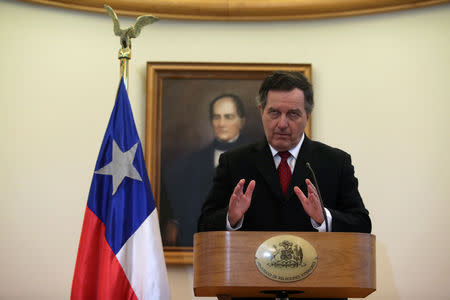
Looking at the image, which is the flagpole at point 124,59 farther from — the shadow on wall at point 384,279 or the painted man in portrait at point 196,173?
the shadow on wall at point 384,279

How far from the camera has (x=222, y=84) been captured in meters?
4.76

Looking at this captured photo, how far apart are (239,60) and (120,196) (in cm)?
147

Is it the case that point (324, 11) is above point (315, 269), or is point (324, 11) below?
above

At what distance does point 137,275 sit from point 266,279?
1397mm

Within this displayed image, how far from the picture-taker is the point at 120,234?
377cm

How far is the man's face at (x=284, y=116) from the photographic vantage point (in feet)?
10.9

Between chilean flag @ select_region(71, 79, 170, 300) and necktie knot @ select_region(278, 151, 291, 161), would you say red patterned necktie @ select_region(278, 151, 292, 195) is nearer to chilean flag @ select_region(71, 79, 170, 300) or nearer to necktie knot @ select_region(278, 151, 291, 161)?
necktie knot @ select_region(278, 151, 291, 161)

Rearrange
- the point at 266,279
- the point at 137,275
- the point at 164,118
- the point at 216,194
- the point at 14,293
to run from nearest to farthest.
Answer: the point at 266,279
the point at 216,194
the point at 137,275
the point at 14,293
the point at 164,118

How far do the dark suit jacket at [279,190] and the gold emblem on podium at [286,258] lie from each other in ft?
1.72

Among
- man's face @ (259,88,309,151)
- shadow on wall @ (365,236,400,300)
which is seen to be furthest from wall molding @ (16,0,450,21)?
man's face @ (259,88,309,151)

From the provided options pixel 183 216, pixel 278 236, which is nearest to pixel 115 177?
pixel 183 216

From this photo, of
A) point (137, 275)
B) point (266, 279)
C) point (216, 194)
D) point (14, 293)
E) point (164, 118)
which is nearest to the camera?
point (266, 279)

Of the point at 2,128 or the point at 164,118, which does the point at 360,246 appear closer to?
the point at 164,118

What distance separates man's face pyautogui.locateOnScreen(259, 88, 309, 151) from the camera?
130 inches
